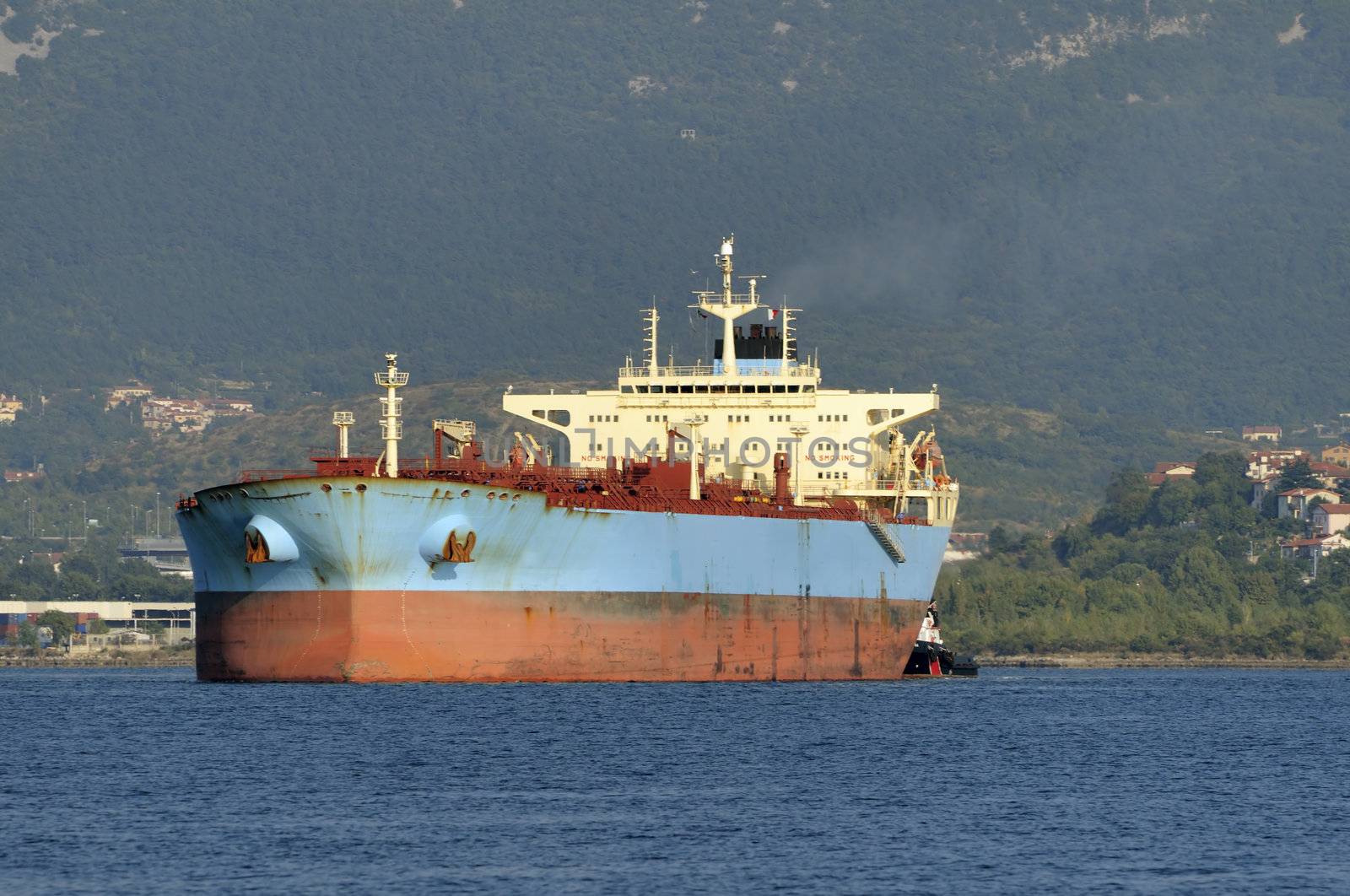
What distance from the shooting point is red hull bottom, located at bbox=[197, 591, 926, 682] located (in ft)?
184

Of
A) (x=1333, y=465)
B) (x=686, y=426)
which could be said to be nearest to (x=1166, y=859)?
(x=686, y=426)

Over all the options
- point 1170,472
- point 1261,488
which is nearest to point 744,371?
point 1261,488

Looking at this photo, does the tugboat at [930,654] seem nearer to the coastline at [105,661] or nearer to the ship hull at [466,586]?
the ship hull at [466,586]

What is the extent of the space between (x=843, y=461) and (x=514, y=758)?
2855 cm

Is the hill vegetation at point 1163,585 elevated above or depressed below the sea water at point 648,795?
above

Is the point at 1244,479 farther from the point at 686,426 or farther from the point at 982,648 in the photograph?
the point at 686,426

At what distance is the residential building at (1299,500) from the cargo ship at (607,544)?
91946 mm

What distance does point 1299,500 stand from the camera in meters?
162

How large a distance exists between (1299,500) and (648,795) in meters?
127

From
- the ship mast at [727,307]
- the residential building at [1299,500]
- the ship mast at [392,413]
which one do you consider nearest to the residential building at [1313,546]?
the residential building at [1299,500]

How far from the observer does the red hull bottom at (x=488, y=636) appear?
5622 cm

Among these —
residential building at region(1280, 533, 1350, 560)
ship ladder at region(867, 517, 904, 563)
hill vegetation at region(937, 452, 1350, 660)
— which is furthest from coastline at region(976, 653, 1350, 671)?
ship ladder at region(867, 517, 904, 563)

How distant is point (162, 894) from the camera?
32188 mm

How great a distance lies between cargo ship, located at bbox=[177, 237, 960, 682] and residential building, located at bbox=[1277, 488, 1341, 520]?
302 feet
